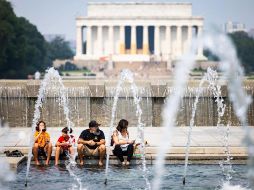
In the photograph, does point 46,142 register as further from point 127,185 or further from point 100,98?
point 100,98

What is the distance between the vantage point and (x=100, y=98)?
24.4 m

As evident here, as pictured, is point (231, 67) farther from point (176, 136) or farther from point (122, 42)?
point (122, 42)

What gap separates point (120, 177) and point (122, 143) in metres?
1.33

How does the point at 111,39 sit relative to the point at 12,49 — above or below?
above

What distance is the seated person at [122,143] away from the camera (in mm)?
15734

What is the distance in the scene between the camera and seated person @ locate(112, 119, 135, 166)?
1573 cm

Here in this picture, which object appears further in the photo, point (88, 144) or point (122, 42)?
point (122, 42)

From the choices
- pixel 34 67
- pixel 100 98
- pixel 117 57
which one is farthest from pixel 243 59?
pixel 100 98

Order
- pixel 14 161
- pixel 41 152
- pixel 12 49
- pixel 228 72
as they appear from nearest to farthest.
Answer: pixel 228 72 < pixel 14 161 < pixel 41 152 < pixel 12 49

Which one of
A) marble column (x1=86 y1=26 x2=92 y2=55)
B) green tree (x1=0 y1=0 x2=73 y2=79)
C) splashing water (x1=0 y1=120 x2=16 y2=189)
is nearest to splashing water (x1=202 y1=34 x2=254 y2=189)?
splashing water (x1=0 y1=120 x2=16 y2=189)

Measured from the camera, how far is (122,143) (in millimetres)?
15750

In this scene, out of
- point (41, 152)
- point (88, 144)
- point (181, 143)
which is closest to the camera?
point (88, 144)

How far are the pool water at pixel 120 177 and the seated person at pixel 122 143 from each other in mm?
314

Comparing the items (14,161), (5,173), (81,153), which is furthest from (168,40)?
(5,173)
